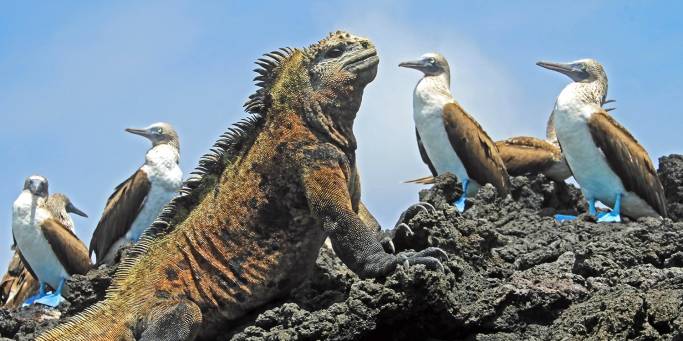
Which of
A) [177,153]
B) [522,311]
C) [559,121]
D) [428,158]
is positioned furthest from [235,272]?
[177,153]

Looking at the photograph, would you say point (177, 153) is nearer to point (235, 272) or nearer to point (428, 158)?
point (428, 158)

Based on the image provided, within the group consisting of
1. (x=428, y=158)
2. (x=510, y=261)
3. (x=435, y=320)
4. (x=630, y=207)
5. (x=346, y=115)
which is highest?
(x=428, y=158)

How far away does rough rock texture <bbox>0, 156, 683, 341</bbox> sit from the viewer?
1031 centimetres

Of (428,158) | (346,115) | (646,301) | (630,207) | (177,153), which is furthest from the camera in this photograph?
(177,153)

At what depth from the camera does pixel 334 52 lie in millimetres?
11664

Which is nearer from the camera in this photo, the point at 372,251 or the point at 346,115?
the point at 372,251

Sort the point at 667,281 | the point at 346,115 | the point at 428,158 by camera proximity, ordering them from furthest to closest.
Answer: the point at 428,158, the point at 346,115, the point at 667,281

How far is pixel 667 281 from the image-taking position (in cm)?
1078

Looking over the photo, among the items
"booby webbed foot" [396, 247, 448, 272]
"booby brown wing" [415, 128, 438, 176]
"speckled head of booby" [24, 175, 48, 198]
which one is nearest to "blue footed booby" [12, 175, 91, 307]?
"speckled head of booby" [24, 175, 48, 198]

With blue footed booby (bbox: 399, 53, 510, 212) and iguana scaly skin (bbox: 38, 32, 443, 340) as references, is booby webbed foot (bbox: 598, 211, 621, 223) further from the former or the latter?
iguana scaly skin (bbox: 38, 32, 443, 340)

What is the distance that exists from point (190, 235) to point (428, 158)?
26.4ft

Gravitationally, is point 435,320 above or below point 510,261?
below

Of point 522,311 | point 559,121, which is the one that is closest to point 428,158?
point 559,121

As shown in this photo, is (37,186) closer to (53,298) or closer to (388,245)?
(53,298)
